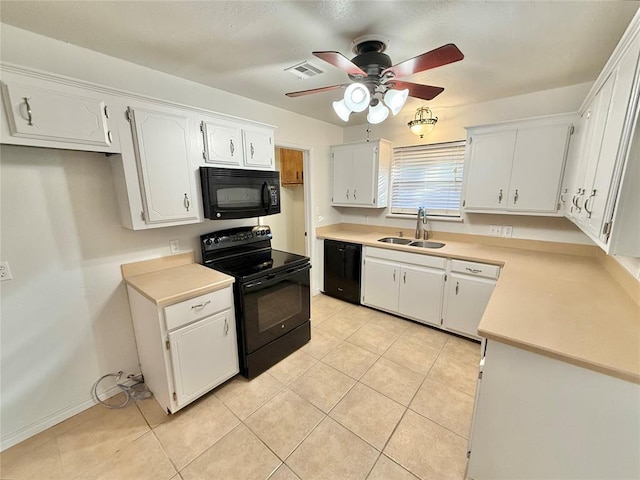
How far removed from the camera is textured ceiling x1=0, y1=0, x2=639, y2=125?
1.31 metres

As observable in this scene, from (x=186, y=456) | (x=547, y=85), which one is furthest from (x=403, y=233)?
(x=186, y=456)

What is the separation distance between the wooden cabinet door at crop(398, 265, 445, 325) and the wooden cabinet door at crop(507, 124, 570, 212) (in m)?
1.00

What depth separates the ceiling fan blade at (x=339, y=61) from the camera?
1.24 meters

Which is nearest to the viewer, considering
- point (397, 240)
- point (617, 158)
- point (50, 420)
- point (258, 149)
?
point (617, 158)

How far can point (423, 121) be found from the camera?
9.42 feet

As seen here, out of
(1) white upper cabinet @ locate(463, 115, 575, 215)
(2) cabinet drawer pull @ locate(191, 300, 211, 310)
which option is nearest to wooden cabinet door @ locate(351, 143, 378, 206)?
(1) white upper cabinet @ locate(463, 115, 575, 215)

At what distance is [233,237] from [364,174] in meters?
1.90

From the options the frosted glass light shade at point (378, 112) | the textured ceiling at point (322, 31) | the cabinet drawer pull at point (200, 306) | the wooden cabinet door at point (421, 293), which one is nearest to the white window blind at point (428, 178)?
the wooden cabinet door at point (421, 293)

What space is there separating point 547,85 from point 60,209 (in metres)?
3.91

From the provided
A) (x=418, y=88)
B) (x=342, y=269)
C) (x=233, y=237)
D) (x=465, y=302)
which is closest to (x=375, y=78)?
(x=418, y=88)

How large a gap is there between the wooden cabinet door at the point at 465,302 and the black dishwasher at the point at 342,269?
3.54 feet

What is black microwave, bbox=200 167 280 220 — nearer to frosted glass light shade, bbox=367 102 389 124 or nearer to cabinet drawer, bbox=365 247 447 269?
frosted glass light shade, bbox=367 102 389 124

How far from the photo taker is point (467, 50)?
5.62 ft

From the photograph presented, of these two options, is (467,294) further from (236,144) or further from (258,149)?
(236,144)
